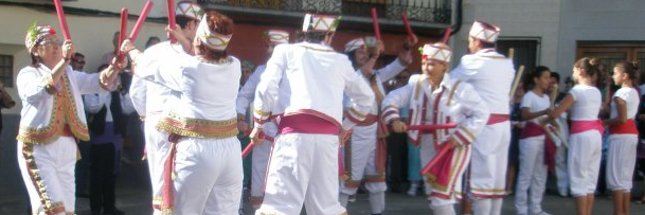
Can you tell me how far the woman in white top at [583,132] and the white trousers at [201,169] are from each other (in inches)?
175

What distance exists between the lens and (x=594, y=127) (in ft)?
34.6

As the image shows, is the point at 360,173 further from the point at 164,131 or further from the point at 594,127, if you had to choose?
the point at 164,131

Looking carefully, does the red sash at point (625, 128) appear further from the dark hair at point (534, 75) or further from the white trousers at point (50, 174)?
the white trousers at point (50, 174)

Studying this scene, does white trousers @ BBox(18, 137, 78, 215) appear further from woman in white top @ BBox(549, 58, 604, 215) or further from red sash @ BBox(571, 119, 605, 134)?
red sash @ BBox(571, 119, 605, 134)

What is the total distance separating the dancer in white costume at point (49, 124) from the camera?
7422mm

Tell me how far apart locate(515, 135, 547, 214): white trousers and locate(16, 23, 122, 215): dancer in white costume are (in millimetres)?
5106

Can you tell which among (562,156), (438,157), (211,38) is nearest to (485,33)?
(438,157)

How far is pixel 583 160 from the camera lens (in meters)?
10.6

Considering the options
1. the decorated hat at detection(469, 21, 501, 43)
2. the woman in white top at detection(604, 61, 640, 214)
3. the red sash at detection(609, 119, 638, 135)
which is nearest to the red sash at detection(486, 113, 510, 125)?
the decorated hat at detection(469, 21, 501, 43)

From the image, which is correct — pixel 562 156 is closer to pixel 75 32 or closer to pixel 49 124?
pixel 75 32

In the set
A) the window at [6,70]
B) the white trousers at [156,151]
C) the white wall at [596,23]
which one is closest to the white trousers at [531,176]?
the white trousers at [156,151]

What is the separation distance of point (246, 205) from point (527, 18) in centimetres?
746

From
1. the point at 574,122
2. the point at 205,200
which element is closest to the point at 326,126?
the point at 205,200

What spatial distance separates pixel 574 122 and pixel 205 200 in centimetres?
481
